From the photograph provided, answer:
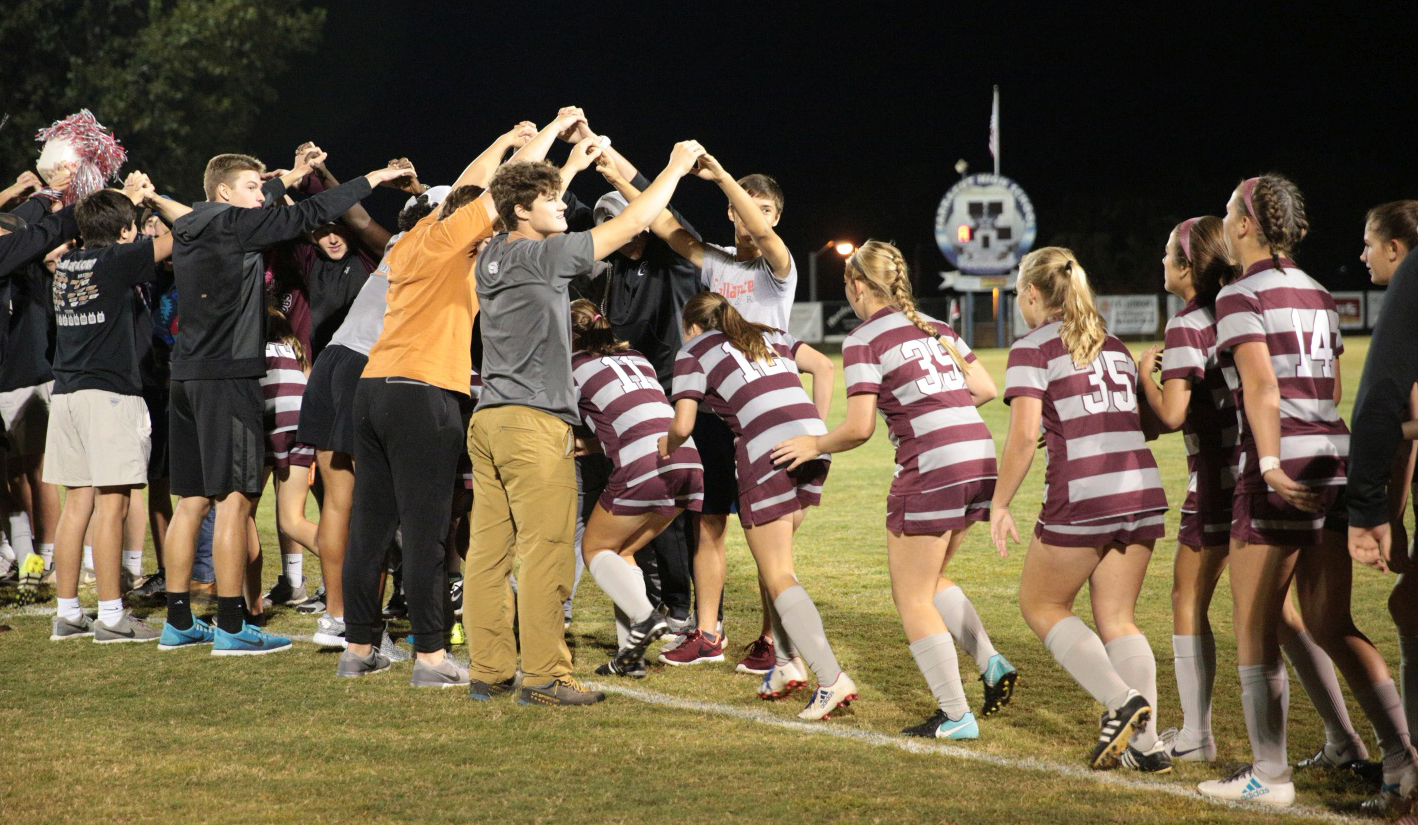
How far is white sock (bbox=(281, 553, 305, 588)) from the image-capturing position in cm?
749

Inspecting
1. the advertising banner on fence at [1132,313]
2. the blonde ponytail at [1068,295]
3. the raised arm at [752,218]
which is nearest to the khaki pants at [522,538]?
the raised arm at [752,218]

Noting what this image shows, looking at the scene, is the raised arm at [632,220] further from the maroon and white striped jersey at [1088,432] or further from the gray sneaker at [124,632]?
the gray sneaker at [124,632]

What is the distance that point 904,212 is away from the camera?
76.9 meters

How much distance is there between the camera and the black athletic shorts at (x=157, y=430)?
24.3 ft

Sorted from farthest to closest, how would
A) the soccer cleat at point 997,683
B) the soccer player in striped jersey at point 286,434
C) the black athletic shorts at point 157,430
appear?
1. the black athletic shorts at point 157,430
2. the soccer player in striped jersey at point 286,434
3. the soccer cleat at point 997,683

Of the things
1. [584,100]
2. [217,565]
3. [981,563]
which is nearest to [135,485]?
[217,565]

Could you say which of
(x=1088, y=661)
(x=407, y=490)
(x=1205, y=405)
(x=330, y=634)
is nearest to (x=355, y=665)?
(x=330, y=634)

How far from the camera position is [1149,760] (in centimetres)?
426

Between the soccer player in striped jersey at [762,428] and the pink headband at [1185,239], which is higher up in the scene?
the pink headband at [1185,239]

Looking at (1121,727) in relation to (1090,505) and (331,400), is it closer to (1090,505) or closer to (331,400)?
(1090,505)

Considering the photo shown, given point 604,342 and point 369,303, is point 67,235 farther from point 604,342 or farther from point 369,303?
point 604,342

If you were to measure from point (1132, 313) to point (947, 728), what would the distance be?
43263mm

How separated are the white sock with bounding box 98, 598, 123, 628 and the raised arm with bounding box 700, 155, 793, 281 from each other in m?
3.61

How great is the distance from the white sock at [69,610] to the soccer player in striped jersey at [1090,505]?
4.66 metres
